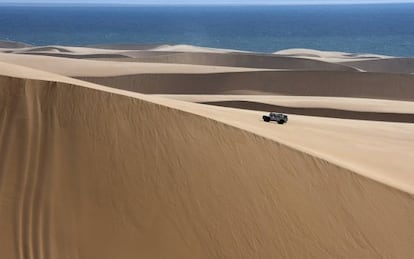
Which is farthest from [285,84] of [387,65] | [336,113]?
[387,65]

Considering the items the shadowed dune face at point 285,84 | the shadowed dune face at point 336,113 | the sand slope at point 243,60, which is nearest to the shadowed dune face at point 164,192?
the shadowed dune face at point 336,113

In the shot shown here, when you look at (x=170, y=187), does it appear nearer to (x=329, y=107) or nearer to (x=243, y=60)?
(x=329, y=107)

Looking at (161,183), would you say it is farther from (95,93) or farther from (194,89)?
(194,89)

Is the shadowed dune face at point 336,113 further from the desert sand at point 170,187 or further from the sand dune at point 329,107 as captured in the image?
the desert sand at point 170,187

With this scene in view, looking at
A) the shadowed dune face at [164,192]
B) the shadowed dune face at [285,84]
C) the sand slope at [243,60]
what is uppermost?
the shadowed dune face at [164,192]

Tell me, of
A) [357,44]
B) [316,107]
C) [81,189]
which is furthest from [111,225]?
[357,44]

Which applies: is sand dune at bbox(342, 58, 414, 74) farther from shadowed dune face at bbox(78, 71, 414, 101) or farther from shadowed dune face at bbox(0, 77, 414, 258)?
shadowed dune face at bbox(0, 77, 414, 258)
